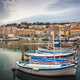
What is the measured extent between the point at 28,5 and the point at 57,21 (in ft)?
1.46

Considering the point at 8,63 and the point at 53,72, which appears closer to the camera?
the point at 53,72

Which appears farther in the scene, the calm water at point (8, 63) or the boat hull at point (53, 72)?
the calm water at point (8, 63)

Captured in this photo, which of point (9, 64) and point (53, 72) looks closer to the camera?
point (53, 72)

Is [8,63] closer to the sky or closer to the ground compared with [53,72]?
closer to the sky

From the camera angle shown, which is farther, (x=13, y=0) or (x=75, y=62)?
(x=13, y=0)

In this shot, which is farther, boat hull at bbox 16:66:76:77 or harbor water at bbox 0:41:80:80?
harbor water at bbox 0:41:80:80

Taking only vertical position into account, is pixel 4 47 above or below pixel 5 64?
above

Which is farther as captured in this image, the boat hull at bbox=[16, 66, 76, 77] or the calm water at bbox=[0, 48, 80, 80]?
the calm water at bbox=[0, 48, 80, 80]

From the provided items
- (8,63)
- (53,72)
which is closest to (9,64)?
(8,63)

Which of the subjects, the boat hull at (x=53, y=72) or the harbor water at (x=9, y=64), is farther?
the harbor water at (x=9, y=64)

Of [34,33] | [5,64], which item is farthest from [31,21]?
[5,64]

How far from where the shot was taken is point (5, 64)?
3.46 m

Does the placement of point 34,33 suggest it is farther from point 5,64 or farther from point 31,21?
point 5,64

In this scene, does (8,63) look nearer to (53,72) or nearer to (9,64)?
(9,64)
